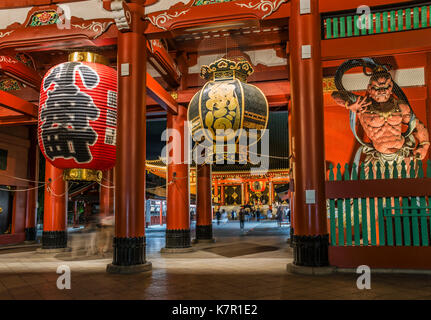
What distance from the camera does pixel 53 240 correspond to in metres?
10.4

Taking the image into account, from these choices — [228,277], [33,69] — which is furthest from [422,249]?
[33,69]

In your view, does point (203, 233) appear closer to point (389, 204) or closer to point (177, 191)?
point (177, 191)

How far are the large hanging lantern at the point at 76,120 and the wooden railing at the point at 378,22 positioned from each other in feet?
13.6

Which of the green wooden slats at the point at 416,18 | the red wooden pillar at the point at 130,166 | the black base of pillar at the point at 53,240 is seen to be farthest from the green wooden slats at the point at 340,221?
the black base of pillar at the point at 53,240

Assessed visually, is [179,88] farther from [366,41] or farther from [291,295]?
[291,295]

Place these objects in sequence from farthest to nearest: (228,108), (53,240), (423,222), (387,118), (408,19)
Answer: (53,240) → (387,118) → (408,19) → (423,222) → (228,108)

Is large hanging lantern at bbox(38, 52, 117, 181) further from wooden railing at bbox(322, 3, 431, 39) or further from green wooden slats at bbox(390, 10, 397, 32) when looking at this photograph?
green wooden slats at bbox(390, 10, 397, 32)

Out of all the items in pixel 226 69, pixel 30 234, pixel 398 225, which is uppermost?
pixel 226 69

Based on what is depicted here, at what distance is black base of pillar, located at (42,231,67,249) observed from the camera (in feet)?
34.1

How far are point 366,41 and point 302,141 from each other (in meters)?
2.11

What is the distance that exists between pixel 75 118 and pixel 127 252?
8.22 feet

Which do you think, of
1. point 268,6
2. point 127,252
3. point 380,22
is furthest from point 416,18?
point 127,252

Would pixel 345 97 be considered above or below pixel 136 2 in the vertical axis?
below

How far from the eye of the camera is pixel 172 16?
6500 millimetres
